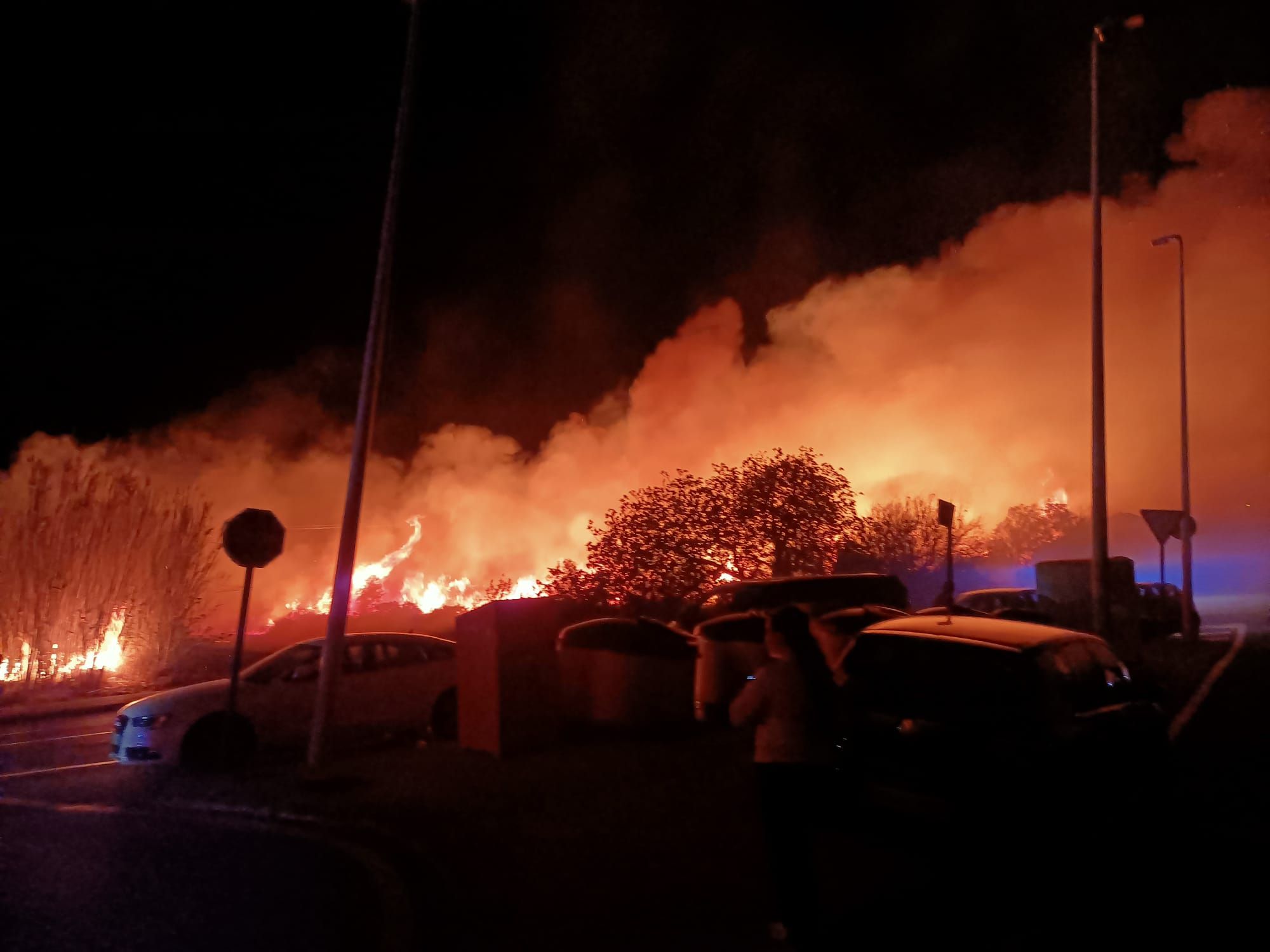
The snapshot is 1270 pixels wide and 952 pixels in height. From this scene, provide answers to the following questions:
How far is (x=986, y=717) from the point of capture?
5.81 metres

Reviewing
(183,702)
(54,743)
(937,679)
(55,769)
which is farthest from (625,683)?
(54,743)

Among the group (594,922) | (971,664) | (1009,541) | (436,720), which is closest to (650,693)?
(436,720)

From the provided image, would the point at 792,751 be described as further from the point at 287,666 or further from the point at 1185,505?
the point at 1185,505

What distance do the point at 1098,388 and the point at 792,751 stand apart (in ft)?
40.3

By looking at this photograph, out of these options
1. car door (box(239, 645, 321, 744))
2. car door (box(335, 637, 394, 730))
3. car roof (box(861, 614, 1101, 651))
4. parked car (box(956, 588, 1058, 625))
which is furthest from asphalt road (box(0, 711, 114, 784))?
parked car (box(956, 588, 1058, 625))

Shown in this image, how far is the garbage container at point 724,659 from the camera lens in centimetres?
1062

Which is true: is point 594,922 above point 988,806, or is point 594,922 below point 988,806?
below

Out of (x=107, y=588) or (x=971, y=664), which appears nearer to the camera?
(x=971, y=664)

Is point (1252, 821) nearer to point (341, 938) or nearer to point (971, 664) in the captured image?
point (971, 664)

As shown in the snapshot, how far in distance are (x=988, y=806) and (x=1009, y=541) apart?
121 feet

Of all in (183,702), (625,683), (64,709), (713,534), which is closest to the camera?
(183,702)

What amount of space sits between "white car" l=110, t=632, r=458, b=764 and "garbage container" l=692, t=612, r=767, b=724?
2.96m

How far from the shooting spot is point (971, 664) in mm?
6215

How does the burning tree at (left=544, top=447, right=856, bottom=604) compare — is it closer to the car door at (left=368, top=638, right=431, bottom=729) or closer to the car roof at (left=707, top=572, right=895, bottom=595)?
the car roof at (left=707, top=572, right=895, bottom=595)
